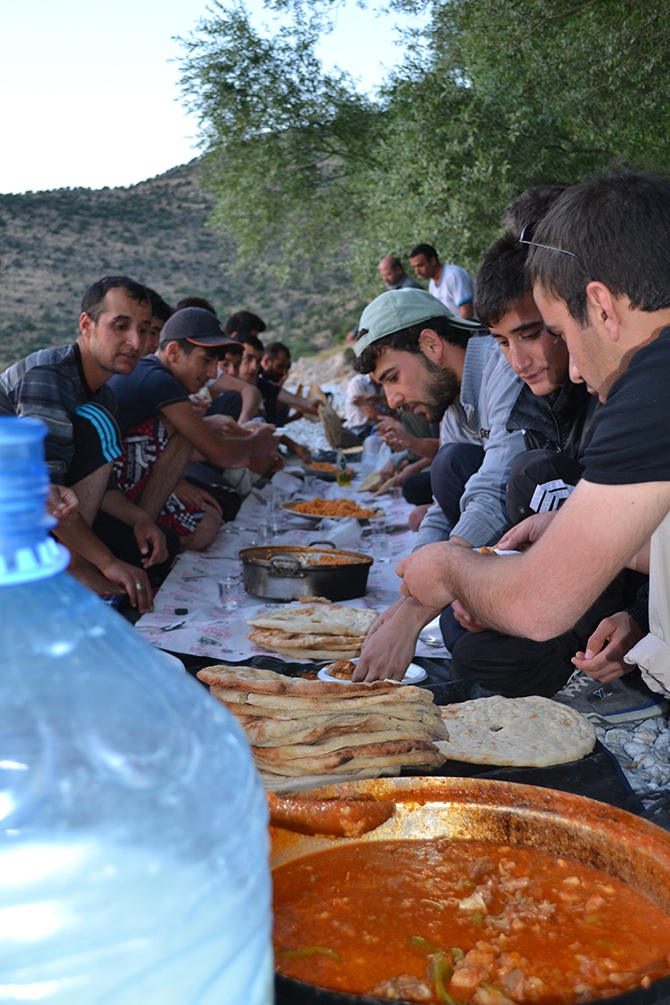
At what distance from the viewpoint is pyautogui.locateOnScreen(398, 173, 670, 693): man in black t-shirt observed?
5.66 ft

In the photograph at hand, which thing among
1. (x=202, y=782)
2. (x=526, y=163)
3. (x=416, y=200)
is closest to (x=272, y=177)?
(x=416, y=200)

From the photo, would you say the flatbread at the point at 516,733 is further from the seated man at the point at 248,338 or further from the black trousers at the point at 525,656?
the seated man at the point at 248,338

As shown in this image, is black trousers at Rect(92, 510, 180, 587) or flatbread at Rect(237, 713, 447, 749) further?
black trousers at Rect(92, 510, 180, 587)

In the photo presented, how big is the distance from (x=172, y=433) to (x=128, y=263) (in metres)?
35.6

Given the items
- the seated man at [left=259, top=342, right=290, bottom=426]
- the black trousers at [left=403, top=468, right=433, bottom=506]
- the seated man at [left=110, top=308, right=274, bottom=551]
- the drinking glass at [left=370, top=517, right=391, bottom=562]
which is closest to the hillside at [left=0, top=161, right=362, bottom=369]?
the seated man at [left=259, top=342, right=290, bottom=426]

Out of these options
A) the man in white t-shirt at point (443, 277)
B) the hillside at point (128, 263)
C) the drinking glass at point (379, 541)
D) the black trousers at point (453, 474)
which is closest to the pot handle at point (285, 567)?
the black trousers at point (453, 474)

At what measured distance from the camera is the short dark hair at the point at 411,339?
4277mm

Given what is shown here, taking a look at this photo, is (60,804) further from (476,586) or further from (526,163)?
(526,163)

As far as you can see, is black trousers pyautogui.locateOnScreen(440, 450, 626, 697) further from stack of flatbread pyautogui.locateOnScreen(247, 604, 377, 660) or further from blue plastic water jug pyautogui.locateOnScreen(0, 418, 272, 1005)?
blue plastic water jug pyautogui.locateOnScreen(0, 418, 272, 1005)

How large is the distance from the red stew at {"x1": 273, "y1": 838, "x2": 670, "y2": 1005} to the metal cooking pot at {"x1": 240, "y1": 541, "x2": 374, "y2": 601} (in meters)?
2.48

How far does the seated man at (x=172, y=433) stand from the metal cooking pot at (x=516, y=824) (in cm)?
389

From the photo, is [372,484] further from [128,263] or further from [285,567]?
[128,263]

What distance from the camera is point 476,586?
2.13 metres

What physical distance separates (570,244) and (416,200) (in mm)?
12279
